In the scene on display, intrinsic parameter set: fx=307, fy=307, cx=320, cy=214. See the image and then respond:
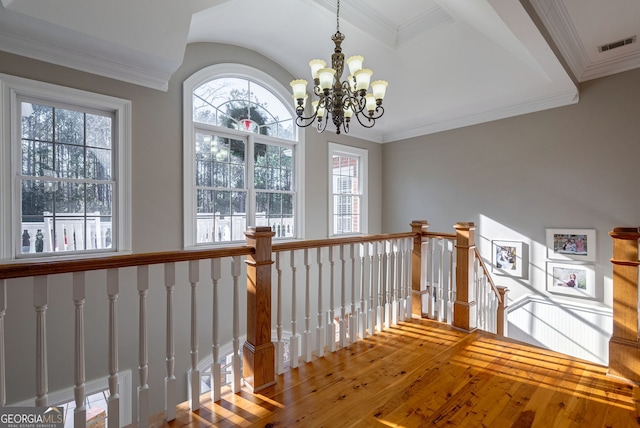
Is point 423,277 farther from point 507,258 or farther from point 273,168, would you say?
point 273,168

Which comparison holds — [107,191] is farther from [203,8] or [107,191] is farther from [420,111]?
[420,111]

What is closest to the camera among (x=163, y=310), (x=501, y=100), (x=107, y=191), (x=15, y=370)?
(x=15, y=370)

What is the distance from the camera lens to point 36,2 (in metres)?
2.24

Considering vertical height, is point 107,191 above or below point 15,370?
above

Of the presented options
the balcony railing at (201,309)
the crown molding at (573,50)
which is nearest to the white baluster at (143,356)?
the balcony railing at (201,309)

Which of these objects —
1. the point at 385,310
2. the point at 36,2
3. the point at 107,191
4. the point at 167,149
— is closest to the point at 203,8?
the point at 36,2

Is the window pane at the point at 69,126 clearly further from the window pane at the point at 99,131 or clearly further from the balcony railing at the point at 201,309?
the balcony railing at the point at 201,309

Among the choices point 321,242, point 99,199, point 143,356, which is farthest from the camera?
point 99,199

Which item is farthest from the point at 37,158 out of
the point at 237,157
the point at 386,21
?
the point at 386,21

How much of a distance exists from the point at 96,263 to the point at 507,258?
481 cm

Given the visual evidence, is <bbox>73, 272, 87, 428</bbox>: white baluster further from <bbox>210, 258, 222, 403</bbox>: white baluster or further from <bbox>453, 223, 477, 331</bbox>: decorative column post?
<bbox>453, 223, 477, 331</bbox>: decorative column post

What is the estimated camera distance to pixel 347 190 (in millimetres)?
5570

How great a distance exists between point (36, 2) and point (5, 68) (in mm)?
750

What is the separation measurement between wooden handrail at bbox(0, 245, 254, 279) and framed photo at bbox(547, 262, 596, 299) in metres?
4.19
